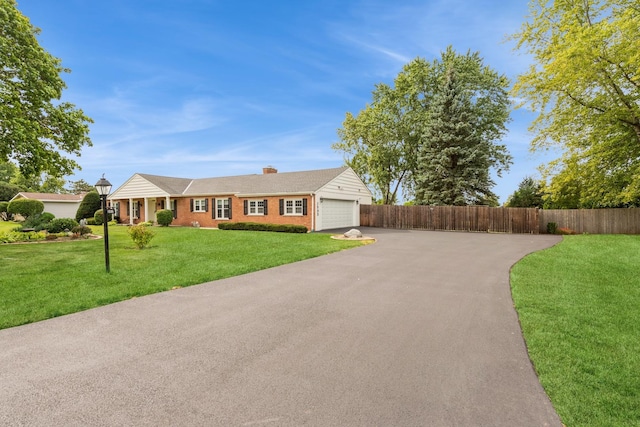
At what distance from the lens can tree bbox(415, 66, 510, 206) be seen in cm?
2583

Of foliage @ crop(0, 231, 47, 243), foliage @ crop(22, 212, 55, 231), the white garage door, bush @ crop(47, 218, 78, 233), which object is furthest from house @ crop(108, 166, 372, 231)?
foliage @ crop(0, 231, 47, 243)

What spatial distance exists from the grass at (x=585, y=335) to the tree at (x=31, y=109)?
1459 centimetres

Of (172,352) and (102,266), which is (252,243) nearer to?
(102,266)

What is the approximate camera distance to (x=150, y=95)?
1560 centimetres

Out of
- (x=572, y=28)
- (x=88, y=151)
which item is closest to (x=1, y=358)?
(x=88, y=151)

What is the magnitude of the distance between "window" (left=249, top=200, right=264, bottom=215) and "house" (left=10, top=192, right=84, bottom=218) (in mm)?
28025

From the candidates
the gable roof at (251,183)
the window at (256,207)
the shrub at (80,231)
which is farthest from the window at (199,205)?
the shrub at (80,231)

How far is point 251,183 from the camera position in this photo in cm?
2520

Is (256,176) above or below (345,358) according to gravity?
above

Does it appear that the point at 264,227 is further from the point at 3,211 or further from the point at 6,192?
the point at 6,192

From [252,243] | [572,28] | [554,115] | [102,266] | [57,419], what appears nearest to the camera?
[57,419]

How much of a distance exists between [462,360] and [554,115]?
68.8 feet

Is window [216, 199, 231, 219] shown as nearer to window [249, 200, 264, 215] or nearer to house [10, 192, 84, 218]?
window [249, 200, 264, 215]

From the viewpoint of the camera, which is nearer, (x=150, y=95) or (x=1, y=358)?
(x=1, y=358)
